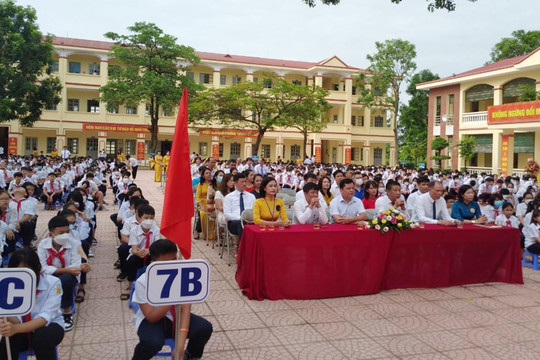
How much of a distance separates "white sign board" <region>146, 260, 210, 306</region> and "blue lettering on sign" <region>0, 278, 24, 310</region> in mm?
736

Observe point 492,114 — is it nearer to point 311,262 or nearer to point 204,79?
point 204,79

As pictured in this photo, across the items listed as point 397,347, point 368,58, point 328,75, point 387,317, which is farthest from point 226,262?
point 328,75

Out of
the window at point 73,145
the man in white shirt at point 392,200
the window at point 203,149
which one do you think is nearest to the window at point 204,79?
the window at point 203,149

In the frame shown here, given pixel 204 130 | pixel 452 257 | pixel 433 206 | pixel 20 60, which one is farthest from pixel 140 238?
pixel 204 130

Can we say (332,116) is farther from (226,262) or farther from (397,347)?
(397,347)

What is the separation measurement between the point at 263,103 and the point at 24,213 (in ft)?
62.9

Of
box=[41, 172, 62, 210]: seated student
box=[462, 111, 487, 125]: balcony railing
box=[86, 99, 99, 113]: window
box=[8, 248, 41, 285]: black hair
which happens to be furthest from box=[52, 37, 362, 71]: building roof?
box=[8, 248, 41, 285]: black hair

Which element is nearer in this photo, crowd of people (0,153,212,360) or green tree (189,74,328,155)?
crowd of people (0,153,212,360)

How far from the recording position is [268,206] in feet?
21.3

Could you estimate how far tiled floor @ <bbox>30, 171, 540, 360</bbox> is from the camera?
4070 mm

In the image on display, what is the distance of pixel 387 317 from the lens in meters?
5.00

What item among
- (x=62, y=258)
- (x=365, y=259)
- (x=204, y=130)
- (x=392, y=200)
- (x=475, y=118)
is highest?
(x=475, y=118)

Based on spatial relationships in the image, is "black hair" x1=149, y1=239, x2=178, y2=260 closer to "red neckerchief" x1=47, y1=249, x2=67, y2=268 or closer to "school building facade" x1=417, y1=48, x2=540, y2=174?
"red neckerchief" x1=47, y1=249, x2=67, y2=268

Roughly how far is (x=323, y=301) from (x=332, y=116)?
38.3 meters
